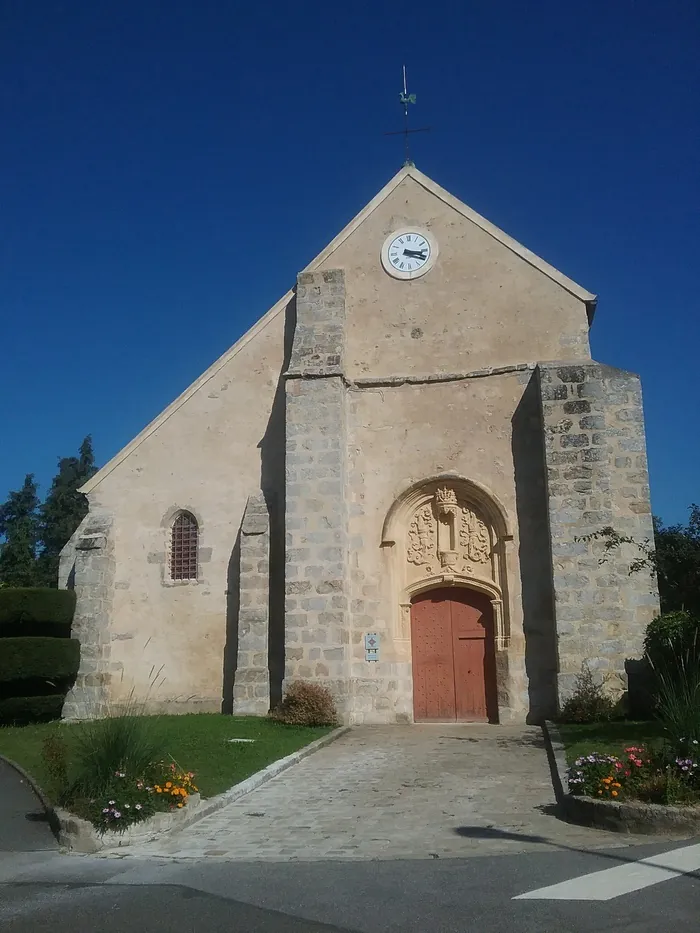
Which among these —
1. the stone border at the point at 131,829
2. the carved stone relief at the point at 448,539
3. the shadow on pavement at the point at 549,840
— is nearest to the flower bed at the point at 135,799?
the stone border at the point at 131,829

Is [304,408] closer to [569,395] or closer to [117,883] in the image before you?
[569,395]

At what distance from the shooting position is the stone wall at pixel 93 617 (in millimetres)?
16547

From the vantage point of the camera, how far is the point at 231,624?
16703mm

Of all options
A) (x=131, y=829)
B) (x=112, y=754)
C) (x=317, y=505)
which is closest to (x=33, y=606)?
(x=317, y=505)

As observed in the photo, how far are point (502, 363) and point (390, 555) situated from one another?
4256mm

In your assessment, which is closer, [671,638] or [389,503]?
[671,638]

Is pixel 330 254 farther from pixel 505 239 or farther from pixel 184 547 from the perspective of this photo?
pixel 184 547

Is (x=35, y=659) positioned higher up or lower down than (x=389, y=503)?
lower down

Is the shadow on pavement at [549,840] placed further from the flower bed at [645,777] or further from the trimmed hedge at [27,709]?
the trimmed hedge at [27,709]

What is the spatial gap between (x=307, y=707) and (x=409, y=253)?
30.0 ft

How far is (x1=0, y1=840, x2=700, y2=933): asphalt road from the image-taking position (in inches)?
188

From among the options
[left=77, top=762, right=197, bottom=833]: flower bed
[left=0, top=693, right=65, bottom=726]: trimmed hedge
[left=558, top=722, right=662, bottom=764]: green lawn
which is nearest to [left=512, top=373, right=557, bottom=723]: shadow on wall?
[left=558, top=722, right=662, bottom=764]: green lawn

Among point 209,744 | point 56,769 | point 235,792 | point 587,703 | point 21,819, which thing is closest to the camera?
point 21,819

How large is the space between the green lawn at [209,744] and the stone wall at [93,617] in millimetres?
829
